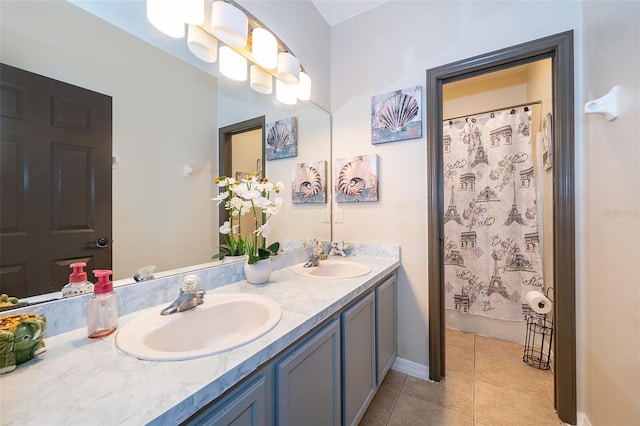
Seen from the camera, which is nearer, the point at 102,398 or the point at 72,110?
the point at 102,398

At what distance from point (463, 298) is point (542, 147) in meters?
1.43

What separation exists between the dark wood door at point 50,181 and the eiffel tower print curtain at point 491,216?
8.28 feet

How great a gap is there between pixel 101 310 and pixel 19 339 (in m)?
0.16

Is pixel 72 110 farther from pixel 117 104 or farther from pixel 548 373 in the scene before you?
pixel 548 373

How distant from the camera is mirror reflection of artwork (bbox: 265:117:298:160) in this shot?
5.16ft

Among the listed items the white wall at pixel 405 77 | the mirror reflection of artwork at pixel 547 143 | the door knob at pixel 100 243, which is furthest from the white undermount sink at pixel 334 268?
the mirror reflection of artwork at pixel 547 143

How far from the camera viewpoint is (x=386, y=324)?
1.56 meters

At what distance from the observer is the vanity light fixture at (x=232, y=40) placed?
1.00 meters

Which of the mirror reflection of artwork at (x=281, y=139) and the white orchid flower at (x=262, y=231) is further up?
the mirror reflection of artwork at (x=281, y=139)

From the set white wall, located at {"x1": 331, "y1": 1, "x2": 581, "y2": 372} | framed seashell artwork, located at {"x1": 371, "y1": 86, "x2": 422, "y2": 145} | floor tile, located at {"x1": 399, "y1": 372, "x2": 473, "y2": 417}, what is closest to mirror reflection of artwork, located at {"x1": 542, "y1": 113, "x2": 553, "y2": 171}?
white wall, located at {"x1": 331, "y1": 1, "x2": 581, "y2": 372}

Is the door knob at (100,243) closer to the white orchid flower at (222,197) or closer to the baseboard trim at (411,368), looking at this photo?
the white orchid flower at (222,197)

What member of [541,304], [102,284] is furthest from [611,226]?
[102,284]

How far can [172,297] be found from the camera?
963 millimetres

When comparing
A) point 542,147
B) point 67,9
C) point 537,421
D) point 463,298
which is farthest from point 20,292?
point 542,147
